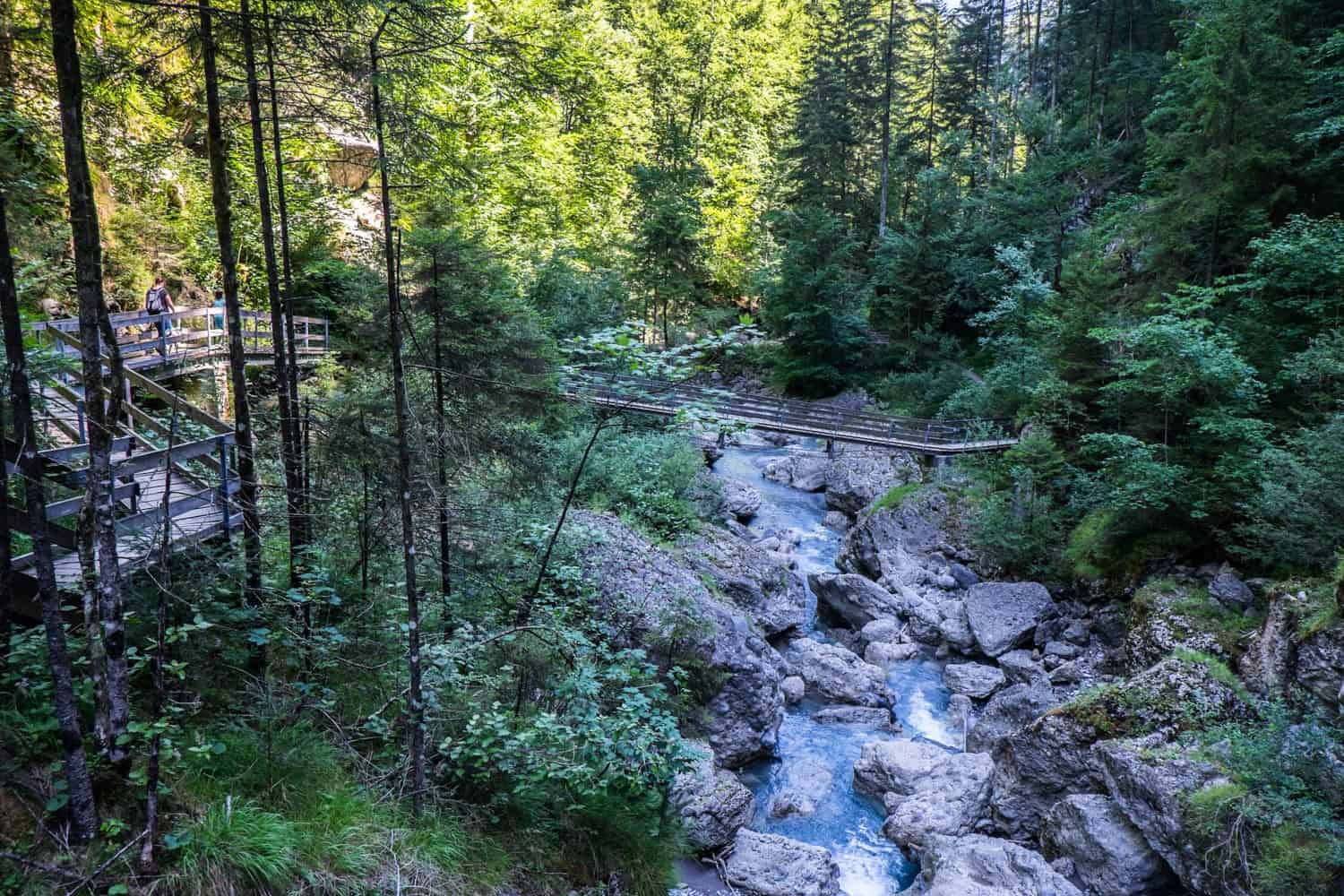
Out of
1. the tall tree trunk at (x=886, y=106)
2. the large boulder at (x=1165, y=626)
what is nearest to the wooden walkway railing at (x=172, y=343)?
the large boulder at (x=1165, y=626)

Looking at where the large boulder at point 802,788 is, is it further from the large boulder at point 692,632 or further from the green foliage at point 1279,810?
the green foliage at point 1279,810

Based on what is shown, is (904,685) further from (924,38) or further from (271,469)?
(924,38)

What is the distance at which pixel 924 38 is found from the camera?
33375 mm

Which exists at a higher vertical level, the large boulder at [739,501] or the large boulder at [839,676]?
the large boulder at [739,501]

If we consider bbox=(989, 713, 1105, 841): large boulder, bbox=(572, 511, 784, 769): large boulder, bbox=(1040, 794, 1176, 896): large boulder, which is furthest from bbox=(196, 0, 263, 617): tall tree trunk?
bbox=(989, 713, 1105, 841): large boulder

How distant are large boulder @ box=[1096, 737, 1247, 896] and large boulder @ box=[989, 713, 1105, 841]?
427 mm

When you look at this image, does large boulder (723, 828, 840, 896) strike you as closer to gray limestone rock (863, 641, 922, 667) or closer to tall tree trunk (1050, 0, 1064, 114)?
gray limestone rock (863, 641, 922, 667)

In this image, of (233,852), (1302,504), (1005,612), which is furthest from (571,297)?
(233,852)

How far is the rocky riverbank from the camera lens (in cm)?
770

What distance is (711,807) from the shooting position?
26.2 ft

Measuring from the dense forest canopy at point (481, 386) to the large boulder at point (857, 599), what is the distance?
2.65m

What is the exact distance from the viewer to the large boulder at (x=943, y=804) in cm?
884

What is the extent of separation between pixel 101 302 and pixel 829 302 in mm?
24547

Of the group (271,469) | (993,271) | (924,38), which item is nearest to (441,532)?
(271,469)
